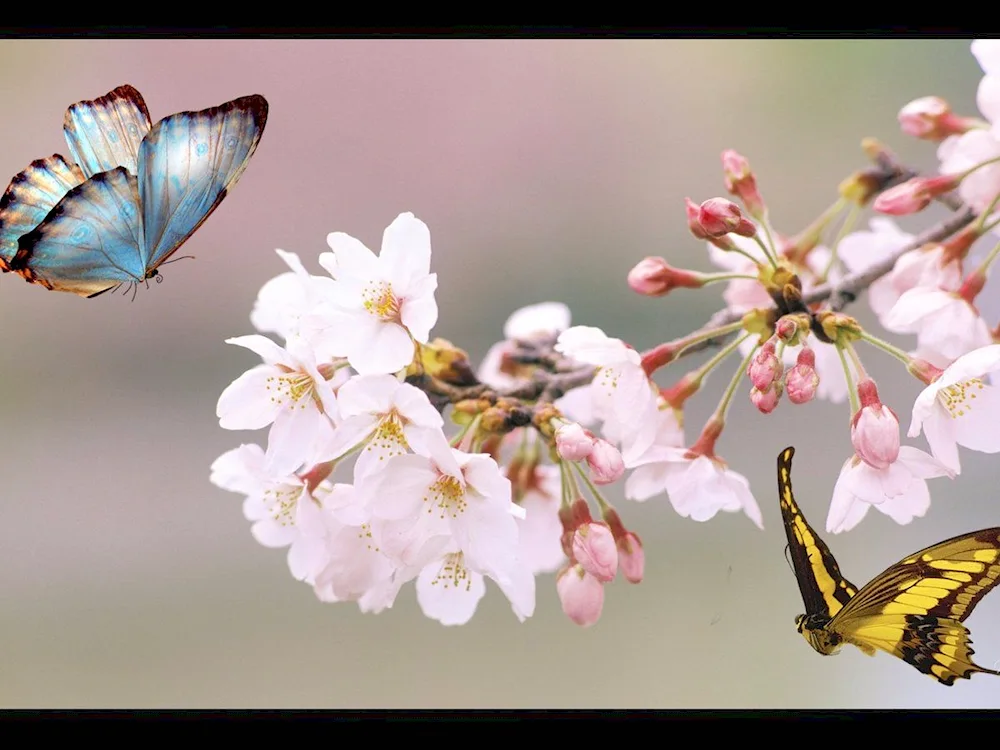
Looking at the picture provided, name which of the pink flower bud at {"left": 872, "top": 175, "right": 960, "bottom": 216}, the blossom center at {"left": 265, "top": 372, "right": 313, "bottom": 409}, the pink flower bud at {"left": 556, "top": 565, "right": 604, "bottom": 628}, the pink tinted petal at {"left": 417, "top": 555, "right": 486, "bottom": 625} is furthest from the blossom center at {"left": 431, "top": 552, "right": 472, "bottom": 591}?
the pink flower bud at {"left": 872, "top": 175, "right": 960, "bottom": 216}

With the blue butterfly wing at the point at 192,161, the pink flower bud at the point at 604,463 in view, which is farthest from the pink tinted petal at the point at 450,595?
the blue butterfly wing at the point at 192,161

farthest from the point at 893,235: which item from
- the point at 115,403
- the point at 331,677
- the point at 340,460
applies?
the point at 115,403

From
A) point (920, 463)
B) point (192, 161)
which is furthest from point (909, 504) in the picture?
point (192, 161)

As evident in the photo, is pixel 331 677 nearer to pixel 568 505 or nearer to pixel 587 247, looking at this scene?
pixel 568 505

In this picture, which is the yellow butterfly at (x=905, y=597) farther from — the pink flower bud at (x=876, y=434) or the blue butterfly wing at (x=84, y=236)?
the blue butterfly wing at (x=84, y=236)

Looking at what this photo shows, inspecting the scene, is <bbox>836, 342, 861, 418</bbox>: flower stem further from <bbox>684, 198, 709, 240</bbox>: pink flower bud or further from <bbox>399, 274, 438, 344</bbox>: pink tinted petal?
<bbox>399, 274, 438, 344</bbox>: pink tinted petal

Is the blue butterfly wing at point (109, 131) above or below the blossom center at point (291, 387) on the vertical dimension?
above
